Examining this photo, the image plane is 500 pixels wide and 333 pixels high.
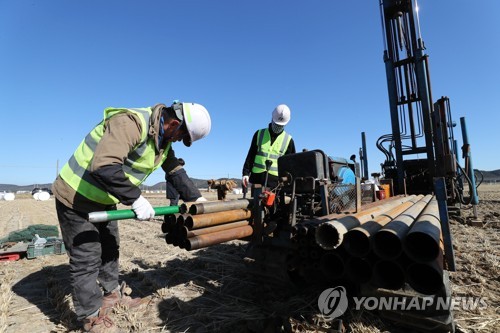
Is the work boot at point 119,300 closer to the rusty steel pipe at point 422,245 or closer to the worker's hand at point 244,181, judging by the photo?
the worker's hand at point 244,181

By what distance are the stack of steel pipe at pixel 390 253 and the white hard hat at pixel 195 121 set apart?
1492 mm

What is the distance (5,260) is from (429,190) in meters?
8.45

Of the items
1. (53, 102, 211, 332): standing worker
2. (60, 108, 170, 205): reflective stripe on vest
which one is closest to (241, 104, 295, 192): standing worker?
(53, 102, 211, 332): standing worker

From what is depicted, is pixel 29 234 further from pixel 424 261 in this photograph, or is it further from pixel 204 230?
pixel 424 261

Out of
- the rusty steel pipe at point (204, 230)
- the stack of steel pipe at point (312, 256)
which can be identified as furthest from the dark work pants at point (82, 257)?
the stack of steel pipe at point (312, 256)

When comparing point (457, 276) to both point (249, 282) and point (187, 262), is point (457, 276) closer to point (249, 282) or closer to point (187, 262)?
point (249, 282)

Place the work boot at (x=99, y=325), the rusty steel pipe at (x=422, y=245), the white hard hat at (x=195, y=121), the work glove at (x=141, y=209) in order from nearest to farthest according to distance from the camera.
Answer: the rusty steel pipe at (x=422, y=245)
the work glove at (x=141, y=209)
the work boot at (x=99, y=325)
the white hard hat at (x=195, y=121)

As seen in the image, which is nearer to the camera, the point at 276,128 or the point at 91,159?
the point at 91,159

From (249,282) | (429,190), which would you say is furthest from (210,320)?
(429,190)

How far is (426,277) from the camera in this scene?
1.54 m

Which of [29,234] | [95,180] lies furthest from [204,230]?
[29,234]

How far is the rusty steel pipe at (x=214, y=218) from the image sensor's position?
231 centimetres

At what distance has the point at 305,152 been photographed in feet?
11.8

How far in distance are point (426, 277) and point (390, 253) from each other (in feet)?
0.74
